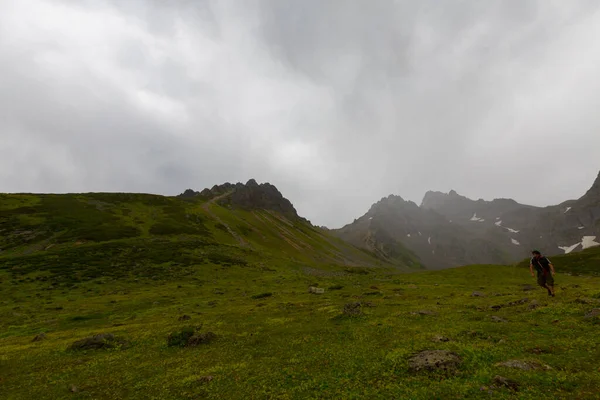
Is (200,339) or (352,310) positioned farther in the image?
(352,310)

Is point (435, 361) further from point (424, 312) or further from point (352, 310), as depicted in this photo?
point (352, 310)

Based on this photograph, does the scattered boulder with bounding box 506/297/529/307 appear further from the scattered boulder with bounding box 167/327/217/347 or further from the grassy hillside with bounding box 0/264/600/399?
the scattered boulder with bounding box 167/327/217/347

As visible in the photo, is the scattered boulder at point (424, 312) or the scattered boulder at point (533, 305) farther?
the scattered boulder at point (424, 312)

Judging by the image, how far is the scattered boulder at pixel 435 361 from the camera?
1547cm

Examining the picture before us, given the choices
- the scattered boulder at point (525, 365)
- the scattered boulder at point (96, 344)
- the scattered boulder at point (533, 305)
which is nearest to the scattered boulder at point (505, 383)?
the scattered boulder at point (525, 365)

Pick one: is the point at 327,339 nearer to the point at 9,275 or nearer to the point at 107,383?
the point at 107,383

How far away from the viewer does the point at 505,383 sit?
1323 cm

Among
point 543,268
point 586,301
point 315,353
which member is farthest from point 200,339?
point 543,268

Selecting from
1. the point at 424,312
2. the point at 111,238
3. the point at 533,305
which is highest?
the point at 111,238

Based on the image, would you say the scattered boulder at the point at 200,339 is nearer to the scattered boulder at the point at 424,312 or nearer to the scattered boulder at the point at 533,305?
the scattered boulder at the point at 424,312

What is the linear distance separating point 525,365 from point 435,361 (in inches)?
156

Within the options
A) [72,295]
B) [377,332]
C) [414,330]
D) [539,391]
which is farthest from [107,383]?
[72,295]

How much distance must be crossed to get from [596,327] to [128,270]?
83.1m

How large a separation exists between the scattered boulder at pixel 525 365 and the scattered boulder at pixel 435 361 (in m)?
2.01
